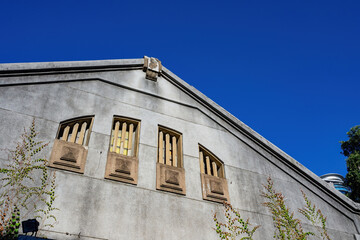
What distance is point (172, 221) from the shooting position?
310 inches

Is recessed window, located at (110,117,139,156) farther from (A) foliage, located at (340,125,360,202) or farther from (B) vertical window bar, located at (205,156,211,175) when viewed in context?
(A) foliage, located at (340,125,360,202)

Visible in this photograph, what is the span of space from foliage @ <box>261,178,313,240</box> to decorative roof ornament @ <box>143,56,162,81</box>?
5313 mm

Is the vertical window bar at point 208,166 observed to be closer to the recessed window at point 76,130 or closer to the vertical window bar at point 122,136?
the vertical window bar at point 122,136

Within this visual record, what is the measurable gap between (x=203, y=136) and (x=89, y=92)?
3.90 metres

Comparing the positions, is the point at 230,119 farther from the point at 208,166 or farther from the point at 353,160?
the point at 353,160

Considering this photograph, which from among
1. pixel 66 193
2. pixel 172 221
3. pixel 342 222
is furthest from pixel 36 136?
pixel 342 222

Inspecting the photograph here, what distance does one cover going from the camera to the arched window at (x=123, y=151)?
8102 millimetres

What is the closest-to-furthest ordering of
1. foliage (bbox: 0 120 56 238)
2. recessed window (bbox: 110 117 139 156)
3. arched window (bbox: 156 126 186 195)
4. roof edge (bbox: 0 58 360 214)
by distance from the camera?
foliage (bbox: 0 120 56 238) < arched window (bbox: 156 126 186 195) < recessed window (bbox: 110 117 139 156) < roof edge (bbox: 0 58 360 214)

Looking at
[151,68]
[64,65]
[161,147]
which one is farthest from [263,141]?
[64,65]

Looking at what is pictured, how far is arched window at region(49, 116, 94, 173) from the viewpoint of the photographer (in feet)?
25.0

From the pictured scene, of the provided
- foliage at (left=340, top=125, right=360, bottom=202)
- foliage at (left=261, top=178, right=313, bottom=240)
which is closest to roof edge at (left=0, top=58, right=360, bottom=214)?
foliage at (left=261, top=178, right=313, bottom=240)

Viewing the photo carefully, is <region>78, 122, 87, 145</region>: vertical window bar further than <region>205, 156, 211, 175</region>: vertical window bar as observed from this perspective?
No

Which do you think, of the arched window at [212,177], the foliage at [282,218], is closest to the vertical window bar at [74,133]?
the arched window at [212,177]

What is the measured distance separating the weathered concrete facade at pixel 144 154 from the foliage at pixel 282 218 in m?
0.29
